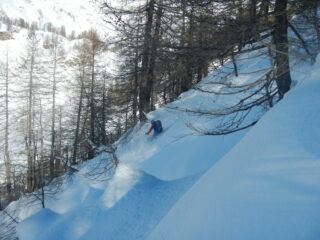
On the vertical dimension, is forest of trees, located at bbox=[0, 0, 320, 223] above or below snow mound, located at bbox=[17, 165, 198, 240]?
above

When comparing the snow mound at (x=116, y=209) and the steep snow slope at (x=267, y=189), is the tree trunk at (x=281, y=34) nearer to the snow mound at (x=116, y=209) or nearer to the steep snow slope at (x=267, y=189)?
the steep snow slope at (x=267, y=189)

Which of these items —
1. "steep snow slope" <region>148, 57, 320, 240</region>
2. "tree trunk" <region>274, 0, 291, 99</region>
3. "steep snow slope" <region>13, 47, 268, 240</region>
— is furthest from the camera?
"steep snow slope" <region>13, 47, 268, 240</region>

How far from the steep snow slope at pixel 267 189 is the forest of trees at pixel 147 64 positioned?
1.90 metres

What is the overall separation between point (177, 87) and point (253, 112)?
29.7ft

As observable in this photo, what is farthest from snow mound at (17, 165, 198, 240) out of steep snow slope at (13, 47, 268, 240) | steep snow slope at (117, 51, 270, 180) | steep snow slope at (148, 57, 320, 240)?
steep snow slope at (148, 57, 320, 240)

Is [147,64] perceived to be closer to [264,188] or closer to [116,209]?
[116,209]

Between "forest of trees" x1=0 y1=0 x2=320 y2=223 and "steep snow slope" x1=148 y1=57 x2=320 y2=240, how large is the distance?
190cm

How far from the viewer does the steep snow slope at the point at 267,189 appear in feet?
5.57

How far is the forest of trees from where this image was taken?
504cm

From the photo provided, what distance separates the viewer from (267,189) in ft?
6.40

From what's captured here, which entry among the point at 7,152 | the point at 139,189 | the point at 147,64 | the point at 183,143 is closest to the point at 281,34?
the point at 183,143

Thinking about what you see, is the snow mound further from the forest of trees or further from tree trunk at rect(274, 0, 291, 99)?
tree trunk at rect(274, 0, 291, 99)

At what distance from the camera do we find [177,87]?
1627cm

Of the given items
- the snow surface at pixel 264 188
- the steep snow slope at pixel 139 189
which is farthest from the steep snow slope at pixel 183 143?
the snow surface at pixel 264 188
